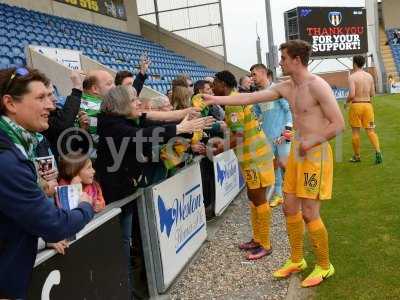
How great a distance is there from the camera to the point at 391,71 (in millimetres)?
34531

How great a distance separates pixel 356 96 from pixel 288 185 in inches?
228

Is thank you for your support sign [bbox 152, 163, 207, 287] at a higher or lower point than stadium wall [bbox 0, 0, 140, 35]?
lower

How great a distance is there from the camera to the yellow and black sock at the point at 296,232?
4215 millimetres

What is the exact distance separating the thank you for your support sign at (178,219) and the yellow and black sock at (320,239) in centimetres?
126

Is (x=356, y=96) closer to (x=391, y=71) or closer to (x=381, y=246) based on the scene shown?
(x=381, y=246)

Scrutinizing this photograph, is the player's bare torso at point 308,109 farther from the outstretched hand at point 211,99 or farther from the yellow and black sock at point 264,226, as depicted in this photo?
the yellow and black sock at point 264,226

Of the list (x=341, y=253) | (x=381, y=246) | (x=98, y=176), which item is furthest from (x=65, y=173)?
(x=381, y=246)

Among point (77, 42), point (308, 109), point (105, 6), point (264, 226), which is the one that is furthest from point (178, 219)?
point (105, 6)

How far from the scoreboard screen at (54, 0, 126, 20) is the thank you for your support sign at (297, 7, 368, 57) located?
1300 centimetres

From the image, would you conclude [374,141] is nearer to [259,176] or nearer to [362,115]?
[362,115]

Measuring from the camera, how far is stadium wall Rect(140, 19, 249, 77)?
85.9ft

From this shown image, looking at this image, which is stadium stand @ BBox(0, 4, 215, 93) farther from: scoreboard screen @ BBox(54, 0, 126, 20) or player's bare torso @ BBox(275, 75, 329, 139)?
player's bare torso @ BBox(275, 75, 329, 139)

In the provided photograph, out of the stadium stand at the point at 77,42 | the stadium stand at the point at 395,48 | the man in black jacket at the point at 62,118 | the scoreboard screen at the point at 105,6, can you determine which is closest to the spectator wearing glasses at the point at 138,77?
the man in black jacket at the point at 62,118

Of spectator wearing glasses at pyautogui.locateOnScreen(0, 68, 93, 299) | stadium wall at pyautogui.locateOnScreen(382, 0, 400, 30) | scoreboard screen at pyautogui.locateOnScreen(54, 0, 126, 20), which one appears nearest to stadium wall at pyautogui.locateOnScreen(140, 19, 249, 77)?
scoreboard screen at pyautogui.locateOnScreen(54, 0, 126, 20)
